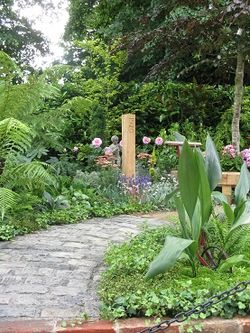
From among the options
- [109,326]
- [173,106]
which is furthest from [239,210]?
[173,106]

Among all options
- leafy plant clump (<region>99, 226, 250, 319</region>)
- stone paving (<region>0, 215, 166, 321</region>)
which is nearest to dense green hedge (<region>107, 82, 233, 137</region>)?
stone paving (<region>0, 215, 166, 321</region>)

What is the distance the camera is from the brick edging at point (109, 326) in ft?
6.40

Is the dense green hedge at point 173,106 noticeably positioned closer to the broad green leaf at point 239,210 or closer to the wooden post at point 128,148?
the wooden post at point 128,148

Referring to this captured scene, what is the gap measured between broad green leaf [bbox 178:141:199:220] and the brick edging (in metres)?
0.64

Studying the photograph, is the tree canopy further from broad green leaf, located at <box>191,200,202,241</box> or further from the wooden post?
broad green leaf, located at <box>191,200,202,241</box>

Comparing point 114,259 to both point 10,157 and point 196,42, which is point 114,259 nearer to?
point 10,157

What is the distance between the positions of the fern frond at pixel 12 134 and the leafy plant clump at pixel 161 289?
5.29 ft

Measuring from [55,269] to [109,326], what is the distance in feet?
2.95

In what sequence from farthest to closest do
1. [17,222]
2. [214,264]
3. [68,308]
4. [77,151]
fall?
1. [77,151]
2. [17,222]
3. [214,264]
4. [68,308]

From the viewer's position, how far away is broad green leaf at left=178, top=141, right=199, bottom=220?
7.45 feet

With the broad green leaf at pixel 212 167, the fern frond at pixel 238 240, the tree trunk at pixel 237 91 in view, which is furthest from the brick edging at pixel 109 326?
the tree trunk at pixel 237 91

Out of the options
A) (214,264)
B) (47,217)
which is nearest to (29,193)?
(47,217)

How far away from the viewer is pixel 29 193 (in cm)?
441

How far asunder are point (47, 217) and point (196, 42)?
386 cm
